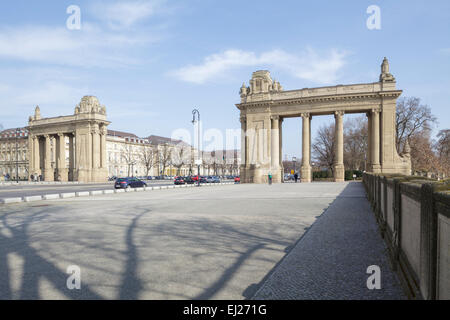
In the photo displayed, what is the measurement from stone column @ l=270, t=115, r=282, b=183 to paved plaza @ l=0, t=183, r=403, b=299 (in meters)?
42.2

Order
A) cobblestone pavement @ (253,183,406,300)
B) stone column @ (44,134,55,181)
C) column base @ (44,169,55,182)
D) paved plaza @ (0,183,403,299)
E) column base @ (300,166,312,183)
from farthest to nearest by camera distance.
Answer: stone column @ (44,134,55,181)
column base @ (44,169,55,182)
column base @ (300,166,312,183)
paved plaza @ (0,183,403,299)
cobblestone pavement @ (253,183,406,300)

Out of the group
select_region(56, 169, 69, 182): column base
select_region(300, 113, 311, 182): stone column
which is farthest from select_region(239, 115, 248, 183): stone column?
select_region(56, 169, 69, 182): column base

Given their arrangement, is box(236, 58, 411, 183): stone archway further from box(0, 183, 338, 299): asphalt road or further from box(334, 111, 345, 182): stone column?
box(0, 183, 338, 299): asphalt road

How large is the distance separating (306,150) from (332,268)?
159ft

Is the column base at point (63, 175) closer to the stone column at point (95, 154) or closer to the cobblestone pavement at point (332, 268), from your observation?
the stone column at point (95, 154)

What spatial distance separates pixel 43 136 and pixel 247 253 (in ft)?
266

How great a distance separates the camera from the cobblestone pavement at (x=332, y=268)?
4.44 metres

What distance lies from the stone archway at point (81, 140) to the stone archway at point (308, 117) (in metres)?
31.1

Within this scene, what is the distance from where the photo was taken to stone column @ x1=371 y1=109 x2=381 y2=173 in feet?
156

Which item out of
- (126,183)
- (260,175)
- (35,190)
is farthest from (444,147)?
(35,190)

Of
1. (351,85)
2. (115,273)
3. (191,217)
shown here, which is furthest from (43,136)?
(115,273)

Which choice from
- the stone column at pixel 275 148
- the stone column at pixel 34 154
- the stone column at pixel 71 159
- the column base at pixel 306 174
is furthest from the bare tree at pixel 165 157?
the column base at pixel 306 174
